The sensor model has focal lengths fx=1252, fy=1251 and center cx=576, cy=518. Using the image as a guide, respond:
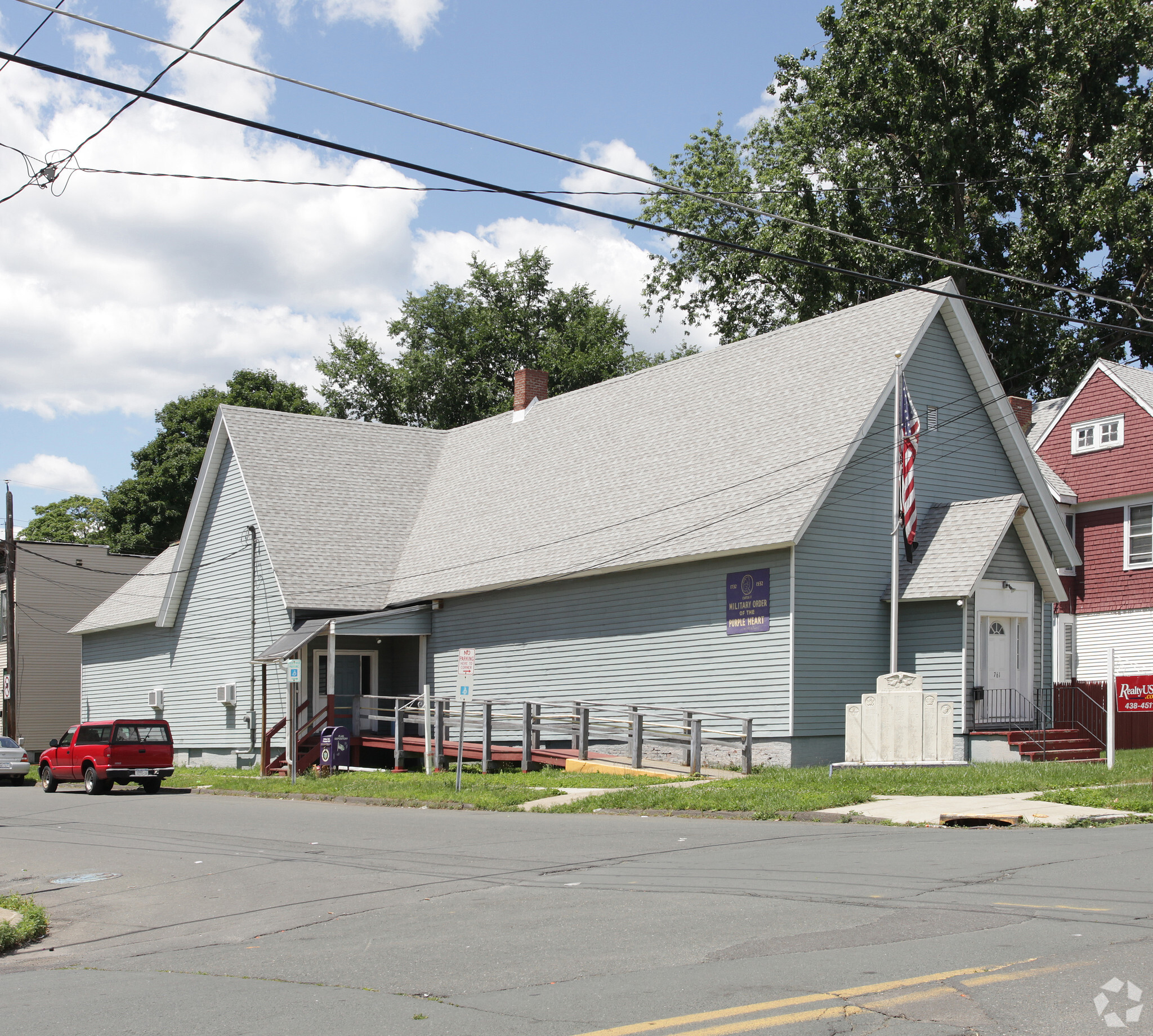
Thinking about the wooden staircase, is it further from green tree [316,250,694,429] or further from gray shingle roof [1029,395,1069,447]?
green tree [316,250,694,429]

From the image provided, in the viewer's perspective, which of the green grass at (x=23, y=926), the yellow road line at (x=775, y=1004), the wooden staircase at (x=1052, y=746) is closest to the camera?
the yellow road line at (x=775, y=1004)

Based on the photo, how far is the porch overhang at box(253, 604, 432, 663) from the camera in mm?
29297

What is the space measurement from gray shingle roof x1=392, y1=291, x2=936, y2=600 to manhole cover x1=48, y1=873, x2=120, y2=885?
13.2 metres

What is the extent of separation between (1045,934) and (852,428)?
662 inches

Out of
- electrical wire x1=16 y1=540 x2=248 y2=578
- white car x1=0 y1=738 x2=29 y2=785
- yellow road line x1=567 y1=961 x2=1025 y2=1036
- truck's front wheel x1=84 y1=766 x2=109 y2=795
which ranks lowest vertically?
white car x1=0 y1=738 x2=29 y2=785

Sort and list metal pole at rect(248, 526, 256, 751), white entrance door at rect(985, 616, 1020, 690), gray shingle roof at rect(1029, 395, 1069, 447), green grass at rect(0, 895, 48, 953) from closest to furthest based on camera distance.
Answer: green grass at rect(0, 895, 48, 953) → white entrance door at rect(985, 616, 1020, 690) → metal pole at rect(248, 526, 256, 751) → gray shingle roof at rect(1029, 395, 1069, 447)

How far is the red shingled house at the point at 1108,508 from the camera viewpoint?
114 ft

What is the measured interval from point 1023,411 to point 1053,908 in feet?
97.1

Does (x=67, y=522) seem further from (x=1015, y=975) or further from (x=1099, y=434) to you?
(x=1015, y=975)

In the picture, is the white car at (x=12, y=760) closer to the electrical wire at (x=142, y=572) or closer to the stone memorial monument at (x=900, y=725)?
the electrical wire at (x=142, y=572)

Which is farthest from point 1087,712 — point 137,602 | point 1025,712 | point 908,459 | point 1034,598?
point 137,602

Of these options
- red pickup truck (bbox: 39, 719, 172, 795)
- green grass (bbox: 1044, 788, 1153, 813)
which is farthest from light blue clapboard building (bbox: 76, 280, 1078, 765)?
green grass (bbox: 1044, 788, 1153, 813)

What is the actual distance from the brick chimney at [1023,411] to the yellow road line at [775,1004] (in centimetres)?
2905

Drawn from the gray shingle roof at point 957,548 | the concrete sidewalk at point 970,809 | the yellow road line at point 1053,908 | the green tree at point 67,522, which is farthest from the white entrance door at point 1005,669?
the green tree at point 67,522
